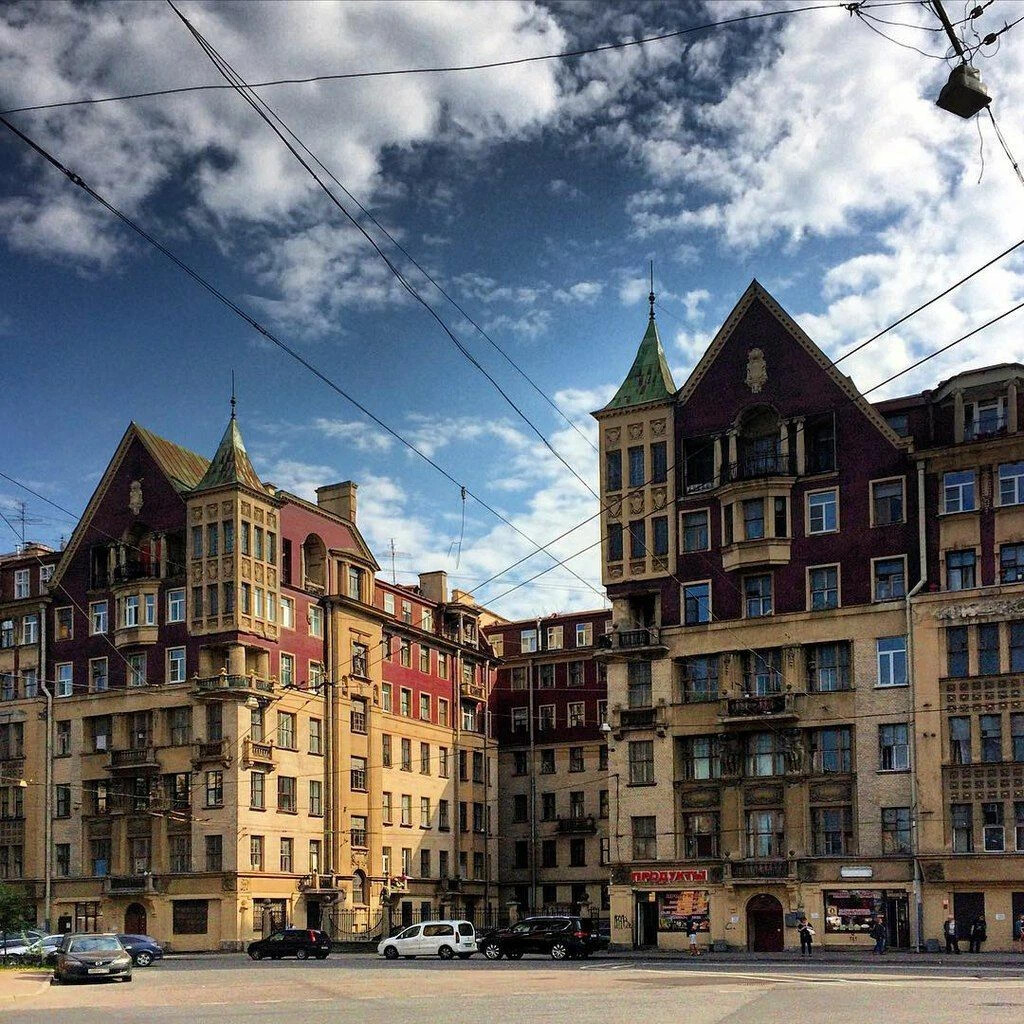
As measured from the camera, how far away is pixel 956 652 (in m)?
67.1

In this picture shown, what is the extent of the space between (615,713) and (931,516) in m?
18.7

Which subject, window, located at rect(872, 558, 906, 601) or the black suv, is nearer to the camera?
the black suv

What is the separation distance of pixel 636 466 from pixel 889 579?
582 inches

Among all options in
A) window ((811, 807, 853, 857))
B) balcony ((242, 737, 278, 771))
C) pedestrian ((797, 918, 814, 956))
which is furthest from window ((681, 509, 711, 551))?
balcony ((242, 737, 278, 771))

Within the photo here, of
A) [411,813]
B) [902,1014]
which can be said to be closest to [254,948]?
[411,813]

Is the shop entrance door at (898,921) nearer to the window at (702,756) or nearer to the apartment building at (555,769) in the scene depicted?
the window at (702,756)

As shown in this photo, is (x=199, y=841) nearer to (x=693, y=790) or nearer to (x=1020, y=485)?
(x=693, y=790)

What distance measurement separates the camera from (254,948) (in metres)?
71.2

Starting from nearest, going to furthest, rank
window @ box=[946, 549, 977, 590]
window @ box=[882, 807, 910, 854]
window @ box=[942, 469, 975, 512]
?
window @ box=[882, 807, 910, 854], window @ box=[946, 549, 977, 590], window @ box=[942, 469, 975, 512]

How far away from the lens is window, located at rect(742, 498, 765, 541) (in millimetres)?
73062

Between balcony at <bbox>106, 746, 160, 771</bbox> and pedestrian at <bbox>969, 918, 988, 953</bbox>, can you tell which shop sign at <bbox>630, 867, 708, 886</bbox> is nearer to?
pedestrian at <bbox>969, 918, 988, 953</bbox>

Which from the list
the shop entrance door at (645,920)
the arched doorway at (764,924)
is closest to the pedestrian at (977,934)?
the arched doorway at (764,924)

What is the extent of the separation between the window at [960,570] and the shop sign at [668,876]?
58.7 feet

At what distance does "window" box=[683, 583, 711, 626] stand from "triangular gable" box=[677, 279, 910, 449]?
975cm
